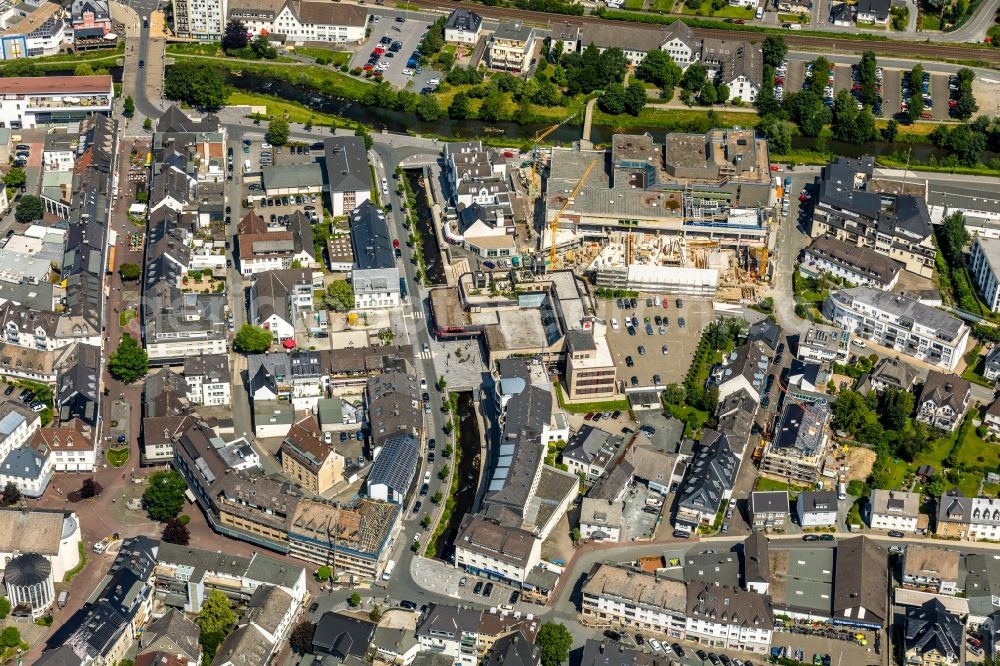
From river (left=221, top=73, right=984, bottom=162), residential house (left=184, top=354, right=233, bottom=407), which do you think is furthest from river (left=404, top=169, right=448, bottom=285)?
residential house (left=184, top=354, right=233, bottom=407)

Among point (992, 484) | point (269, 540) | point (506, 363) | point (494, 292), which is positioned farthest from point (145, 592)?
point (992, 484)

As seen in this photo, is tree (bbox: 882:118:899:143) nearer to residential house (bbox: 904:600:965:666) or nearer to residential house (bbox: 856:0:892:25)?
residential house (bbox: 856:0:892:25)

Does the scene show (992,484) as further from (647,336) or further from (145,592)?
(145,592)

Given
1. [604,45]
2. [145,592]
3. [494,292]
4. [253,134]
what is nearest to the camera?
[145,592]

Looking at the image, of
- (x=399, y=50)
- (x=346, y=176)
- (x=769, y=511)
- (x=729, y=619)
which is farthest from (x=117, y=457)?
(x=399, y=50)

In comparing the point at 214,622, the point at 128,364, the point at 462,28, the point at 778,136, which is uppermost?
the point at 462,28

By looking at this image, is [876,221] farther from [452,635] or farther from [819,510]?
[452,635]
